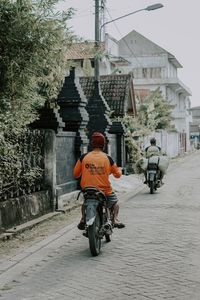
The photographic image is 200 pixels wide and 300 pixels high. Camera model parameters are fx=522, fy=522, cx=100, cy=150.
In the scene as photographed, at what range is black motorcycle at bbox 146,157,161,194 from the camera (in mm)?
16562

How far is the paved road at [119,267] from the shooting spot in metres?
5.81

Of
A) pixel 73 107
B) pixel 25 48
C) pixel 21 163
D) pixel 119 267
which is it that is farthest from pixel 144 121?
pixel 119 267

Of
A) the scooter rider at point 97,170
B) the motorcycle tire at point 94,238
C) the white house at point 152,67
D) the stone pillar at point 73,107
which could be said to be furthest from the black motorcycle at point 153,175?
the white house at point 152,67

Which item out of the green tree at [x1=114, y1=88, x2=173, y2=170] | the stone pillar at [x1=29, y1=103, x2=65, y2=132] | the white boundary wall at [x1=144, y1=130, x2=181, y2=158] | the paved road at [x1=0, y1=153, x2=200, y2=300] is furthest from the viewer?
the white boundary wall at [x1=144, y1=130, x2=181, y2=158]

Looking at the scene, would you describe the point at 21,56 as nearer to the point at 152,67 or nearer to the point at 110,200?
the point at 110,200

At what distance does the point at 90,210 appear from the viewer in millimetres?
7594

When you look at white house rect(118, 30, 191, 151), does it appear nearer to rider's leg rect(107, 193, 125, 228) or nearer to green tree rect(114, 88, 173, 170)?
green tree rect(114, 88, 173, 170)

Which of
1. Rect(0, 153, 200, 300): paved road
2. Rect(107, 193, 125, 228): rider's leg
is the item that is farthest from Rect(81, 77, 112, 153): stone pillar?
Rect(107, 193, 125, 228): rider's leg

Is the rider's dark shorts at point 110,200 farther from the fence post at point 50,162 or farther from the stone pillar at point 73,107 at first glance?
the stone pillar at point 73,107

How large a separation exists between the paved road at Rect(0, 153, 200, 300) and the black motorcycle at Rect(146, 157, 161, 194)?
5485 millimetres

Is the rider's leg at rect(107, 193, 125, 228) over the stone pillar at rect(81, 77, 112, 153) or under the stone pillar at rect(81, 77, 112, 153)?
under

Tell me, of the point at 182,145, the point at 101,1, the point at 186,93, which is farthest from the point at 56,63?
the point at 186,93

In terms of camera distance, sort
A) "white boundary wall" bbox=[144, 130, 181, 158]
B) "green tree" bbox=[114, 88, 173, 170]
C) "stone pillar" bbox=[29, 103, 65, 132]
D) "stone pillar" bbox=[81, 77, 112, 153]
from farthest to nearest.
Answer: "white boundary wall" bbox=[144, 130, 181, 158], "green tree" bbox=[114, 88, 173, 170], "stone pillar" bbox=[81, 77, 112, 153], "stone pillar" bbox=[29, 103, 65, 132]

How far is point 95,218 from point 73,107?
8634 millimetres
